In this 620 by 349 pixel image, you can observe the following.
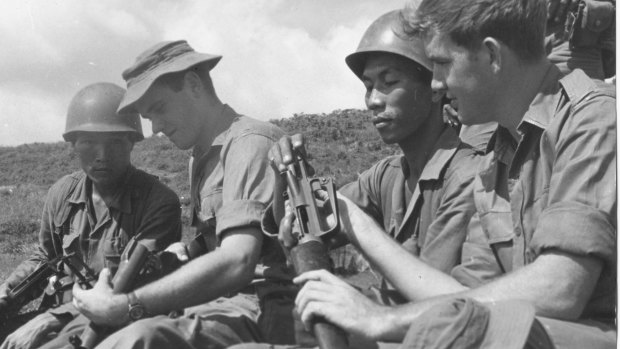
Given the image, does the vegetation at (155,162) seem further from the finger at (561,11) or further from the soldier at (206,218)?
the soldier at (206,218)

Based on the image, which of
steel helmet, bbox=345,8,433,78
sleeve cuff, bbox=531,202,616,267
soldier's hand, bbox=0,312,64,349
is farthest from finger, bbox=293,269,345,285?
soldier's hand, bbox=0,312,64,349

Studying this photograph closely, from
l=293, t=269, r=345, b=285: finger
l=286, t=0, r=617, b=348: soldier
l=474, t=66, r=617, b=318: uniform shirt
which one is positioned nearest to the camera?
l=286, t=0, r=617, b=348: soldier

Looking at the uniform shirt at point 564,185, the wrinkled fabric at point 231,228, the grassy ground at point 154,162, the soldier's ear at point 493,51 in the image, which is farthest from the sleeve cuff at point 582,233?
the grassy ground at point 154,162

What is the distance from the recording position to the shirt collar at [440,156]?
14.1 ft

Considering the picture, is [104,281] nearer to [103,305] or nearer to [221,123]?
[103,305]

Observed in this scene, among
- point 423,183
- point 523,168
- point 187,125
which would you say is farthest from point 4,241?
point 523,168

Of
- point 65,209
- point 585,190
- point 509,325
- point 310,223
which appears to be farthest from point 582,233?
point 65,209

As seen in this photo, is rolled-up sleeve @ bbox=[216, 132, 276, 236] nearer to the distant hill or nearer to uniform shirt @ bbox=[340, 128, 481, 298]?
uniform shirt @ bbox=[340, 128, 481, 298]

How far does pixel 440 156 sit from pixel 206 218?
1.25 m

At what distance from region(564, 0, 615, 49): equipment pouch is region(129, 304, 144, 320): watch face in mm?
3574

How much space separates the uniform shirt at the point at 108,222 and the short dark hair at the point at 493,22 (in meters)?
2.68

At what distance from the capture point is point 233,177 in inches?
179

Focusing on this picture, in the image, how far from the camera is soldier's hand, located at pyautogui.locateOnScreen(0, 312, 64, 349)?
4.96 meters

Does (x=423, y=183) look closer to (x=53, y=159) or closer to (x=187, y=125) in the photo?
(x=187, y=125)
